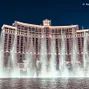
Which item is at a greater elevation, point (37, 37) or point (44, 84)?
point (37, 37)

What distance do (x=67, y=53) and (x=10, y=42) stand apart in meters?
41.2

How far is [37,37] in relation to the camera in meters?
163

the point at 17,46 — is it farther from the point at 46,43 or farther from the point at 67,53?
the point at 67,53

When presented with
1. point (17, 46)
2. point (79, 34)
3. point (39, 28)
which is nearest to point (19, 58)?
point (17, 46)

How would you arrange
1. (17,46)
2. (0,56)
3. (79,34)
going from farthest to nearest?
(79,34), (17,46), (0,56)

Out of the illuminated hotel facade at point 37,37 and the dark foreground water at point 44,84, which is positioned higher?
the illuminated hotel facade at point 37,37

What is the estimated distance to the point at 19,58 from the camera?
149 m

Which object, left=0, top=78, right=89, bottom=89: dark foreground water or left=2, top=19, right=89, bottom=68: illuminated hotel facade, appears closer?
left=0, top=78, right=89, bottom=89: dark foreground water

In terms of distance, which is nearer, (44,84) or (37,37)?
(44,84)

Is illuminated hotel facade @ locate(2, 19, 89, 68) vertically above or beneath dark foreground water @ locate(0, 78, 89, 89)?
above

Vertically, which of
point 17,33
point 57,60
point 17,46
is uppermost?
point 17,33

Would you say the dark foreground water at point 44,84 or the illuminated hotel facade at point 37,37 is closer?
the dark foreground water at point 44,84

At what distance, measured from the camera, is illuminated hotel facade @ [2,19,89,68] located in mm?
149000

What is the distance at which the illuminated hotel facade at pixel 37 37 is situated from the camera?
149000mm
